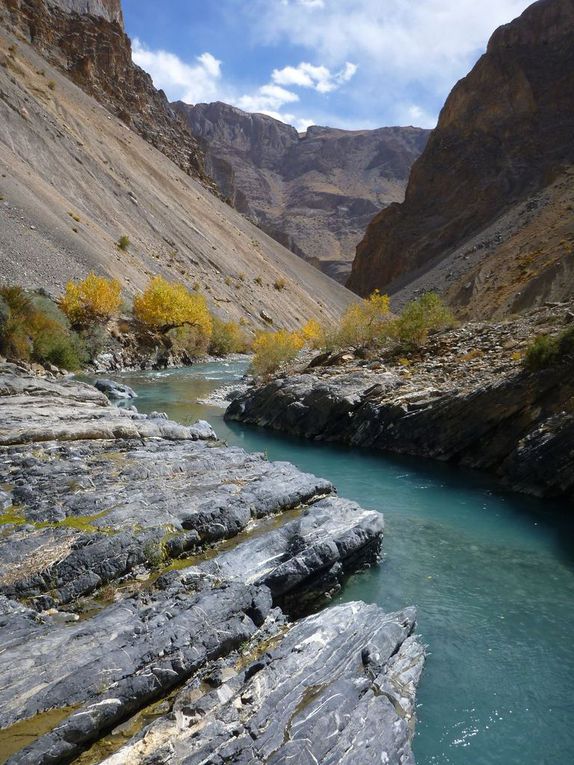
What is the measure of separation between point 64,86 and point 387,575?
76.0m

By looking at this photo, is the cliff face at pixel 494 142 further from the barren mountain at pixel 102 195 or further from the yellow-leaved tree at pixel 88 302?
the yellow-leaved tree at pixel 88 302

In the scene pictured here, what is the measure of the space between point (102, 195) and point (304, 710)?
186 feet

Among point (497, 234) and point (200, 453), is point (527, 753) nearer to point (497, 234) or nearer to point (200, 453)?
point (200, 453)

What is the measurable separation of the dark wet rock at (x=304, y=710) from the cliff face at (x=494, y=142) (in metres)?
79.2

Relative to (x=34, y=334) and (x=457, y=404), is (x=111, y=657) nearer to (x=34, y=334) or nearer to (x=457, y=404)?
(x=457, y=404)

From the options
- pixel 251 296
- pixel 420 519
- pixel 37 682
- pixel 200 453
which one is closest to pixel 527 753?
pixel 37 682

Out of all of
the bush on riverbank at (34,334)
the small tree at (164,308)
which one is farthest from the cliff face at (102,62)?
the bush on riverbank at (34,334)

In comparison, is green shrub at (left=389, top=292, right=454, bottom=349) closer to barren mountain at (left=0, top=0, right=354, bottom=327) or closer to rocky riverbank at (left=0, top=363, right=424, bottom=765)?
rocky riverbank at (left=0, top=363, right=424, bottom=765)

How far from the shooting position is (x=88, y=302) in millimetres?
35312

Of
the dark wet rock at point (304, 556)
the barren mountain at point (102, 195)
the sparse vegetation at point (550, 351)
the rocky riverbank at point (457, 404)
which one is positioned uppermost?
the barren mountain at point (102, 195)

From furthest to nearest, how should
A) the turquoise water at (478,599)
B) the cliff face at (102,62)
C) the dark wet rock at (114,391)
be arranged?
the cliff face at (102,62)
the dark wet rock at (114,391)
the turquoise water at (478,599)

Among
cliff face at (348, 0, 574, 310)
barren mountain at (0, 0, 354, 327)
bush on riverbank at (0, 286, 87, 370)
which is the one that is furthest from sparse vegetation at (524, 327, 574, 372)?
cliff face at (348, 0, 574, 310)

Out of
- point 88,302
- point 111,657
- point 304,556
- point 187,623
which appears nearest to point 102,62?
point 88,302

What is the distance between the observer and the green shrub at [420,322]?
23.9 meters
